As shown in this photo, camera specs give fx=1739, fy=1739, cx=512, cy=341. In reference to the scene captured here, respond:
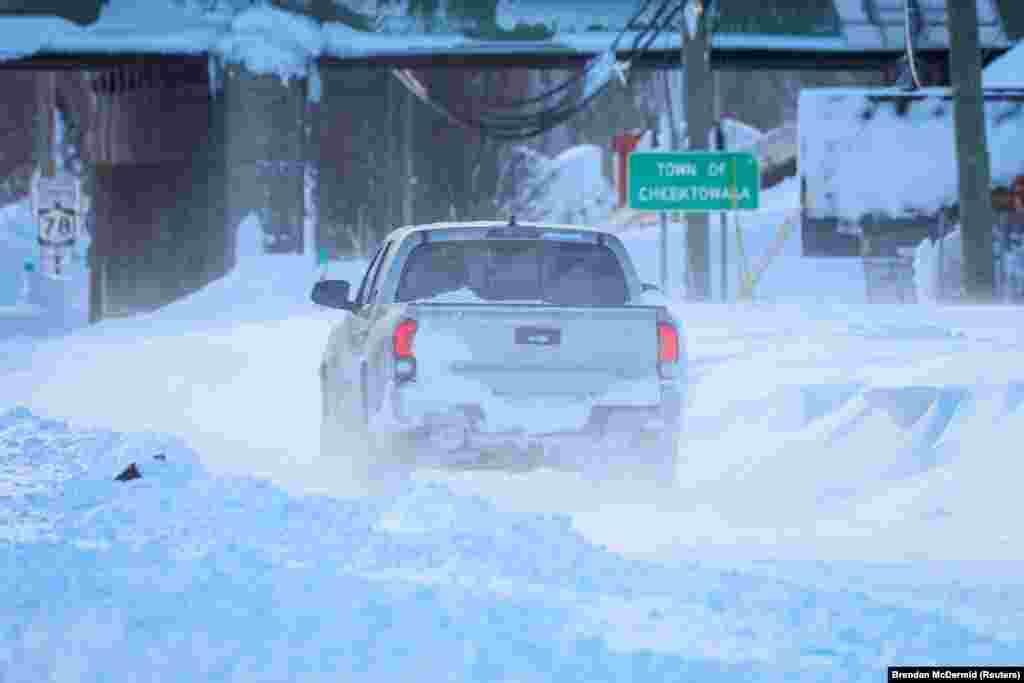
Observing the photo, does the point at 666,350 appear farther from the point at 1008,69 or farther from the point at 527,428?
the point at 1008,69

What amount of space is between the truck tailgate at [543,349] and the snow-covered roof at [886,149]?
19173 mm

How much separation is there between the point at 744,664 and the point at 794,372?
8.08 metres

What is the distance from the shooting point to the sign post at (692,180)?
25516 mm

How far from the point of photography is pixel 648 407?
9.65 m

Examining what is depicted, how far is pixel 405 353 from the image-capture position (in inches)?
371

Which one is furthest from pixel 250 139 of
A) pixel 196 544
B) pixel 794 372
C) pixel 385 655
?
pixel 385 655

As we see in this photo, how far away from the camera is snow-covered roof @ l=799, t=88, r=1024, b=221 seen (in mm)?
27953

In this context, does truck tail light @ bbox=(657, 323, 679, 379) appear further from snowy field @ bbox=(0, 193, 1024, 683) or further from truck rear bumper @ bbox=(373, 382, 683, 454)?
snowy field @ bbox=(0, 193, 1024, 683)

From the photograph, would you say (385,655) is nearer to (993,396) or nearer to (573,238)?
(573,238)

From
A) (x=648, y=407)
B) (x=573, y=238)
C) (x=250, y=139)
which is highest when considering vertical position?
(x=250, y=139)

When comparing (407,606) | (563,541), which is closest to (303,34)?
(563,541)

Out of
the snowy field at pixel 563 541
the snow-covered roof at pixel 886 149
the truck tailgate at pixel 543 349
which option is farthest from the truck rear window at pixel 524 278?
the snow-covered roof at pixel 886 149

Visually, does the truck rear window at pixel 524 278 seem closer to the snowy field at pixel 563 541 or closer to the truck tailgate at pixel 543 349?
the truck tailgate at pixel 543 349

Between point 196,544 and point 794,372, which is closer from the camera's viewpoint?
point 196,544
